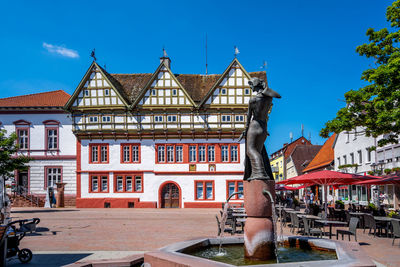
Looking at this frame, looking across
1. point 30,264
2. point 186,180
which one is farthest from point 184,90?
point 30,264

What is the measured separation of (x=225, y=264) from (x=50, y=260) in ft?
19.5

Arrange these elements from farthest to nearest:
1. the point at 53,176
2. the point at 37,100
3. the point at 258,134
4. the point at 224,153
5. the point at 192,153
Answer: the point at 37,100
the point at 53,176
the point at 192,153
the point at 224,153
the point at 258,134

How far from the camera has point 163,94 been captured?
36.4 metres

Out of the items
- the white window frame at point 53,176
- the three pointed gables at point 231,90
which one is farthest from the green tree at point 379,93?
the white window frame at point 53,176

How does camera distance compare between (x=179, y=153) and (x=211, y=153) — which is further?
(x=179, y=153)

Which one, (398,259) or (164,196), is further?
(164,196)

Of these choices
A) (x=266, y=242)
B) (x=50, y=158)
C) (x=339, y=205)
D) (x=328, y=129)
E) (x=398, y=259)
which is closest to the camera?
(x=266, y=242)

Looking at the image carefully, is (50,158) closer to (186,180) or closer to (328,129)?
(186,180)

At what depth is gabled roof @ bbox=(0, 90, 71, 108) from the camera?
39.9m

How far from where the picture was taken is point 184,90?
3619 cm

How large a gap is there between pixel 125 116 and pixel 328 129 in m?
21.7

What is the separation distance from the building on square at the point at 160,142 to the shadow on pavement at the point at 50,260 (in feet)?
82.0

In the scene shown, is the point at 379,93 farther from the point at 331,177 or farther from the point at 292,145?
the point at 292,145

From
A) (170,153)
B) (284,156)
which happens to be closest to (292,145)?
(284,156)
